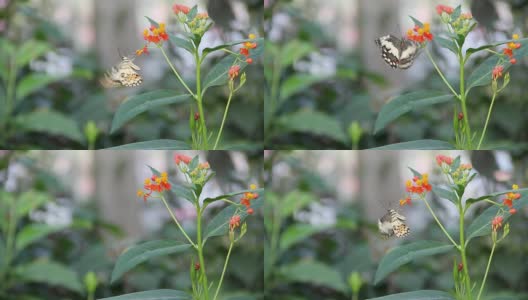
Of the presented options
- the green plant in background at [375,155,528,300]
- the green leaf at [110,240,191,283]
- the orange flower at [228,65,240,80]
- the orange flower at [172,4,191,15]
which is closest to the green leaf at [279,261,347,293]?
→ the green plant in background at [375,155,528,300]

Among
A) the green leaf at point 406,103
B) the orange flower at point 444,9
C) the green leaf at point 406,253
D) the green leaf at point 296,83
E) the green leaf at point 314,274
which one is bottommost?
the green leaf at point 314,274

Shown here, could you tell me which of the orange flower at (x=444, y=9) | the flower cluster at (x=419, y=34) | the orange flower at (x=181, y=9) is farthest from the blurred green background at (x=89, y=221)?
the orange flower at (x=444, y=9)

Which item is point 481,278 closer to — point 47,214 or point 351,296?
point 351,296

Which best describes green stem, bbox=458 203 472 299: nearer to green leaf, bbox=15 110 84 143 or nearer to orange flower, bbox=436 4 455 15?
orange flower, bbox=436 4 455 15

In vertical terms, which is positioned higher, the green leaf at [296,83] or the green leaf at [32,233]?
the green leaf at [296,83]

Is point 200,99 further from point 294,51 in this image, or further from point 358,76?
point 358,76

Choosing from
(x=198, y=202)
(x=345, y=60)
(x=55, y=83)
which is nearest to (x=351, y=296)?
(x=198, y=202)

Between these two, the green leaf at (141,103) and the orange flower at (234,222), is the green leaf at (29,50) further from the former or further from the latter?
the orange flower at (234,222)
